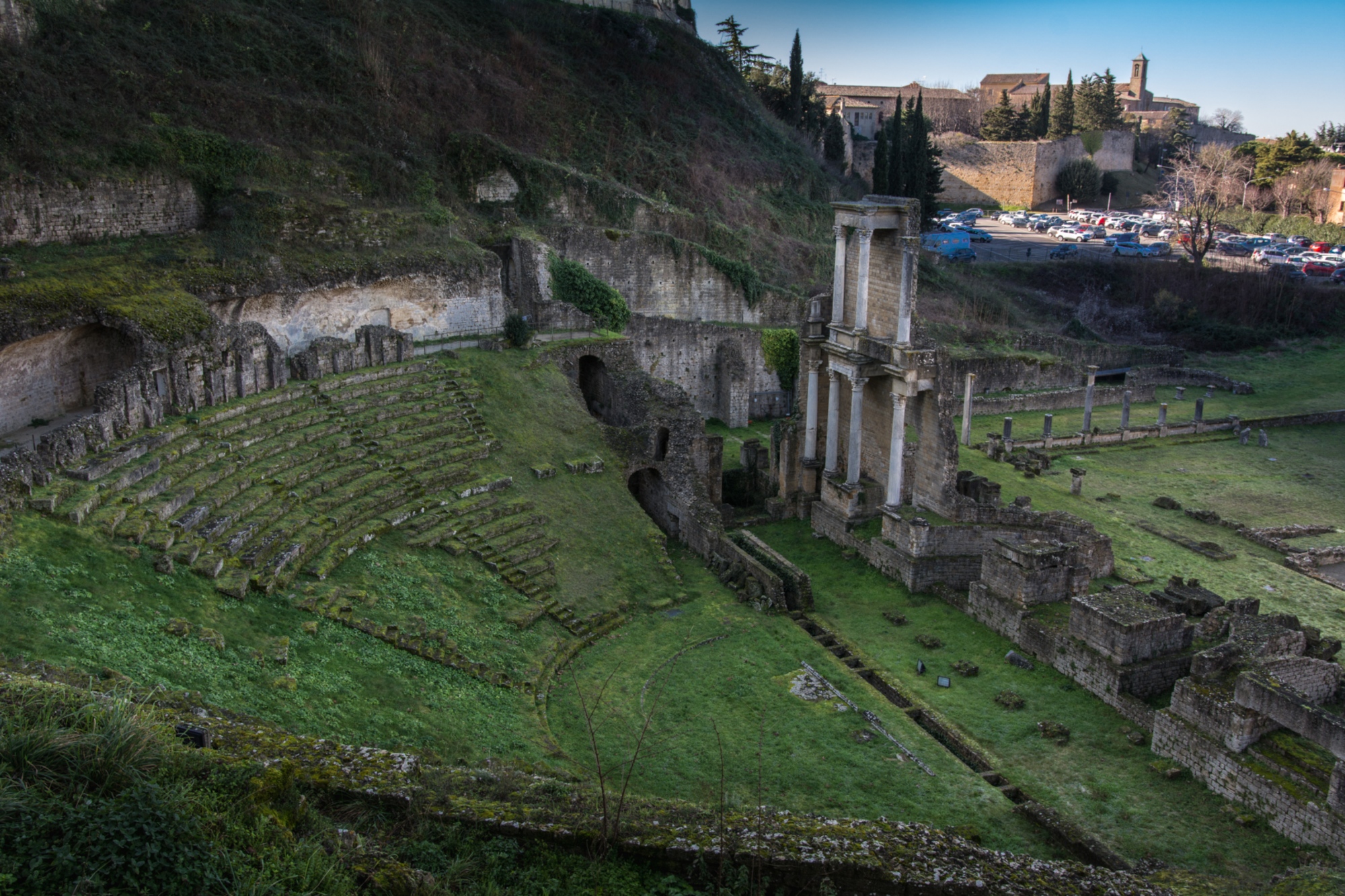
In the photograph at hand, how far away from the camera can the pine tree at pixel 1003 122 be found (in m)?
73.5

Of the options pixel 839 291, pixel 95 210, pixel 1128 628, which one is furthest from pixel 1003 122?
pixel 1128 628

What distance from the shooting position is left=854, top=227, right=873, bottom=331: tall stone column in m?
23.8

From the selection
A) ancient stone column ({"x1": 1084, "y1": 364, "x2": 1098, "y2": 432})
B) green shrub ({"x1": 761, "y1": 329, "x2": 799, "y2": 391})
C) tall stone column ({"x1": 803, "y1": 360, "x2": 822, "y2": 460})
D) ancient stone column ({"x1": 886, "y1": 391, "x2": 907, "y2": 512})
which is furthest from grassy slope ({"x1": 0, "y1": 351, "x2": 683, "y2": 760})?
ancient stone column ({"x1": 1084, "y1": 364, "x2": 1098, "y2": 432})

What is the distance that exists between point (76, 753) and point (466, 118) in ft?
114

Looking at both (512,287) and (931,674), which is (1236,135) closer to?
(512,287)

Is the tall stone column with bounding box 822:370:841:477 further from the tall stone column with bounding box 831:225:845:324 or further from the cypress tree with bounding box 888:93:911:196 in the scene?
the cypress tree with bounding box 888:93:911:196

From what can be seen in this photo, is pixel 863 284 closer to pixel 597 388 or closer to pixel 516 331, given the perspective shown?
pixel 597 388

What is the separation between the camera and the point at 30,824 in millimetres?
6938

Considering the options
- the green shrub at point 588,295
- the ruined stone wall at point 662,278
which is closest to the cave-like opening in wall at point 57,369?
the green shrub at point 588,295

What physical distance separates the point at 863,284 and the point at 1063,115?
59270 millimetres

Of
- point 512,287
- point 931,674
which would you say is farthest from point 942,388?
point 512,287

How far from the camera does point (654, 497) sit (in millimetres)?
25734

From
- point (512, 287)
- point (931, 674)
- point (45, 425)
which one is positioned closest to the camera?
point (931, 674)

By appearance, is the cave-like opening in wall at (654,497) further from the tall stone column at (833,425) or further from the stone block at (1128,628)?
the stone block at (1128,628)
